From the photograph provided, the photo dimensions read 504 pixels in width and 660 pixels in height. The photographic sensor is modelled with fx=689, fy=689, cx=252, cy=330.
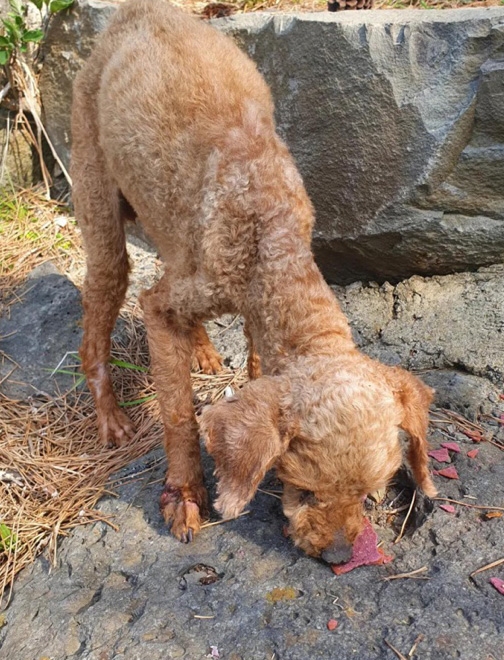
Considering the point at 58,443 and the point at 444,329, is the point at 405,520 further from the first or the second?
the point at 58,443

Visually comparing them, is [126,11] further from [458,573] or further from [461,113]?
[458,573]

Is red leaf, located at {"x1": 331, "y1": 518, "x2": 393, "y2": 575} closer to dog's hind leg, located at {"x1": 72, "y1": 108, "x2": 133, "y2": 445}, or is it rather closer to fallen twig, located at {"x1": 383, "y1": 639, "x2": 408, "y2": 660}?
fallen twig, located at {"x1": 383, "y1": 639, "x2": 408, "y2": 660}

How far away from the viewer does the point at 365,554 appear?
9.18 ft

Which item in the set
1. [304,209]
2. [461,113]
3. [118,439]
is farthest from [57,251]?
[461,113]

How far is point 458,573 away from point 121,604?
135 centimetres

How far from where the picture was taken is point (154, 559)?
302 centimetres

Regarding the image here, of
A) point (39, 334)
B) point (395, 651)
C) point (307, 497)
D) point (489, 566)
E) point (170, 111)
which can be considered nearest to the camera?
point (395, 651)

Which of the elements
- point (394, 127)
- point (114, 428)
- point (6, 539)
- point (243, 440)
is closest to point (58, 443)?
point (114, 428)

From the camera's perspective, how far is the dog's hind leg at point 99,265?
13.0 feet

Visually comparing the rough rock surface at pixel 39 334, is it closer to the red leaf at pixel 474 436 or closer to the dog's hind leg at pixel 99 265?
the dog's hind leg at pixel 99 265

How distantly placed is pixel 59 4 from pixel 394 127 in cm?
285

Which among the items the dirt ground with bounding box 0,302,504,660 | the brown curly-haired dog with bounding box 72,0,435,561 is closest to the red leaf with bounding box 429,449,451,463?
the dirt ground with bounding box 0,302,504,660

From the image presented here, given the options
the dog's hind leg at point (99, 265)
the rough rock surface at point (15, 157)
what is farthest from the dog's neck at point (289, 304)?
the rough rock surface at point (15, 157)

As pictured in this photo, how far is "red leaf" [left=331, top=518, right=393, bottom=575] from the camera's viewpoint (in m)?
2.75
